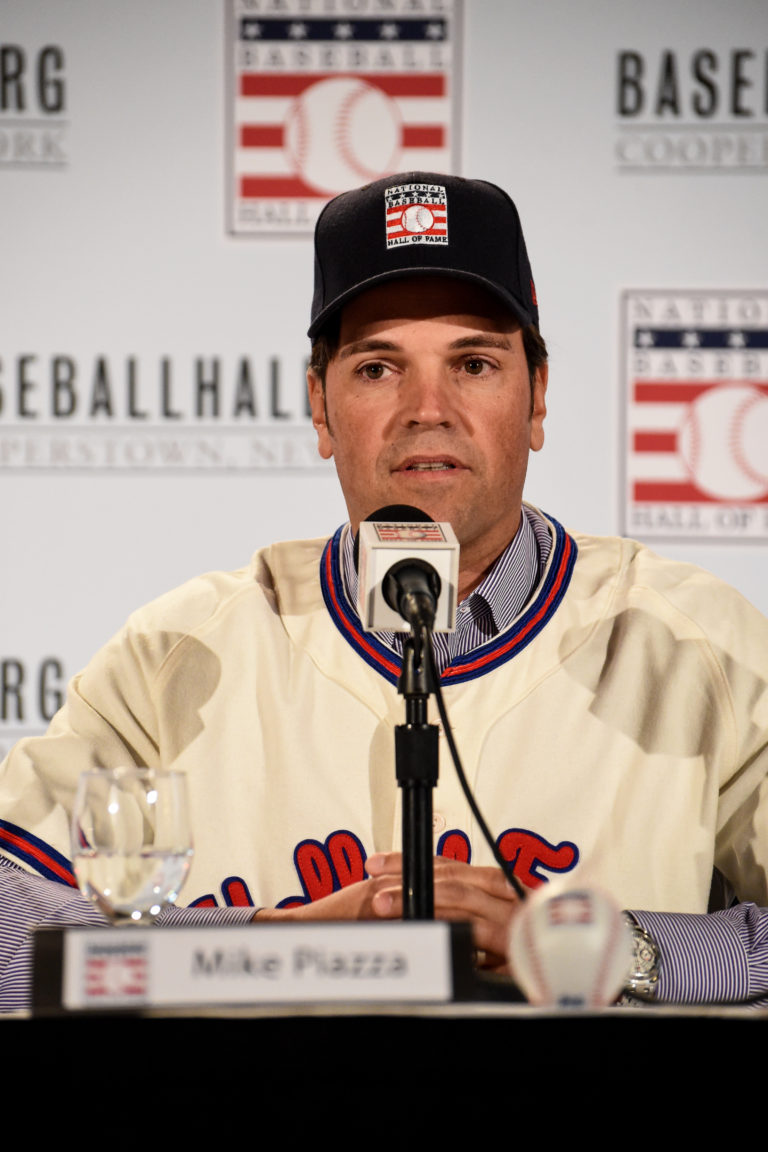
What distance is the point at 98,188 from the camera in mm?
2715

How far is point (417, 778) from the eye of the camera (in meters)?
1.05

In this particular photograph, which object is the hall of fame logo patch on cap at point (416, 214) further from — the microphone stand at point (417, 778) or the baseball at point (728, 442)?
the baseball at point (728, 442)

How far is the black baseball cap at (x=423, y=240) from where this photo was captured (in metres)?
1.79

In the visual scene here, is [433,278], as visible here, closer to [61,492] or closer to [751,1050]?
[61,492]

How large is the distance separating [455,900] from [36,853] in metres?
0.67

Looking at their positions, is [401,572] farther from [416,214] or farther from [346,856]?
[416,214]

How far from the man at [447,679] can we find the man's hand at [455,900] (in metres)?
0.35

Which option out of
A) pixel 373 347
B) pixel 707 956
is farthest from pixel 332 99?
pixel 707 956

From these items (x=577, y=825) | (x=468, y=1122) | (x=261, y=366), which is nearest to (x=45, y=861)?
(x=577, y=825)

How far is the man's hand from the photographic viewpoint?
1.30 metres

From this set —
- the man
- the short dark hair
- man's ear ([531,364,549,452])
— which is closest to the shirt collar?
the man

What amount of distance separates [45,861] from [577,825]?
2.40 ft

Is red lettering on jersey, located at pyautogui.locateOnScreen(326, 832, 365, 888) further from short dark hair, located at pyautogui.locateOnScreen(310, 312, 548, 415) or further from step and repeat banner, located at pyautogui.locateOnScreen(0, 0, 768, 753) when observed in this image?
step and repeat banner, located at pyautogui.locateOnScreen(0, 0, 768, 753)

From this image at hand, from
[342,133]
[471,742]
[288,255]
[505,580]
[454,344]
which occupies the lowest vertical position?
[471,742]
